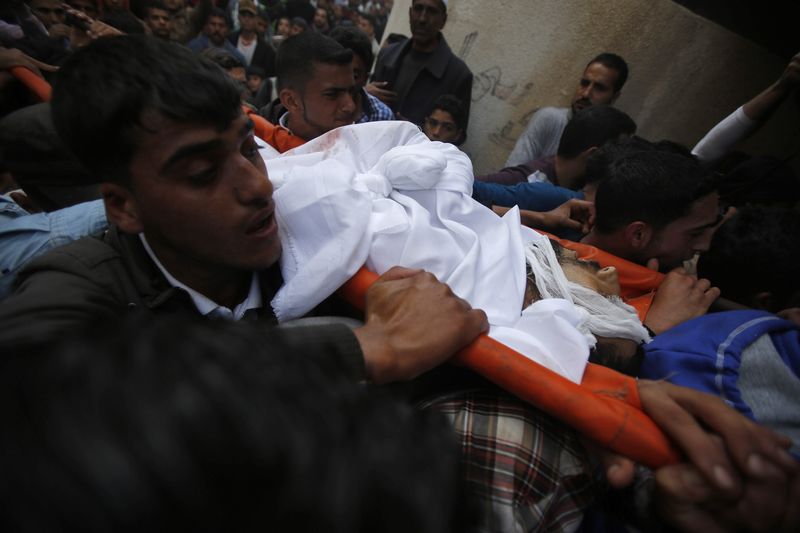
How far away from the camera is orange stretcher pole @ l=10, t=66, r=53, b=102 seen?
7.28ft

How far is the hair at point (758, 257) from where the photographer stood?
5.70ft

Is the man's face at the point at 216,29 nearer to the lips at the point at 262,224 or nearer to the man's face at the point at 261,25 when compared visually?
the man's face at the point at 261,25

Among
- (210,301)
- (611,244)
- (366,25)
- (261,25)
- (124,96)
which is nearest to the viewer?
(124,96)

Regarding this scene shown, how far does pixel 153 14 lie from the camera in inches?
185

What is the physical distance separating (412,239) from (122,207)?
828 mm

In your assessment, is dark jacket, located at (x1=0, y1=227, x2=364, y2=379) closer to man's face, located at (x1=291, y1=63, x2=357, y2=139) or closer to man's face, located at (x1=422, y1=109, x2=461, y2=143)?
man's face, located at (x1=291, y1=63, x2=357, y2=139)

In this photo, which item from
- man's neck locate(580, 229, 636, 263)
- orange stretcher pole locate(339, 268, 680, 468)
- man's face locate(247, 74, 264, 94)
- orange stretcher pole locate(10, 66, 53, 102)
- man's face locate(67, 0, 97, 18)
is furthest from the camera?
man's face locate(247, 74, 264, 94)

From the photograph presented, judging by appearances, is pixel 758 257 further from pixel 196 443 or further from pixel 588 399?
pixel 196 443

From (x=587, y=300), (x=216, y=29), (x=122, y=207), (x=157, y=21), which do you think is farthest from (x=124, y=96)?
(x=216, y=29)

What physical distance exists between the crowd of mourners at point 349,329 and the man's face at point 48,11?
1.71m

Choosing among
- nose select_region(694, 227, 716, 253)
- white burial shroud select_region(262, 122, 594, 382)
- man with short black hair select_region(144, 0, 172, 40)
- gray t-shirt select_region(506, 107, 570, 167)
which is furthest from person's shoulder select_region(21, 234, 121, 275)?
man with short black hair select_region(144, 0, 172, 40)

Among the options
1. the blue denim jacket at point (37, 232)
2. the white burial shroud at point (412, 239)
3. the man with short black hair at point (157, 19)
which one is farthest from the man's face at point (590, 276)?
the man with short black hair at point (157, 19)

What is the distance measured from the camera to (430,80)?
3.76m

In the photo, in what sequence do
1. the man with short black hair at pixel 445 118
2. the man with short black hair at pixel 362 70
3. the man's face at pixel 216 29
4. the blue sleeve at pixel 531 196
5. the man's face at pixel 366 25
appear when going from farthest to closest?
the man's face at pixel 366 25, the man's face at pixel 216 29, the man with short black hair at pixel 445 118, the man with short black hair at pixel 362 70, the blue sleeve at pixel 531 196
